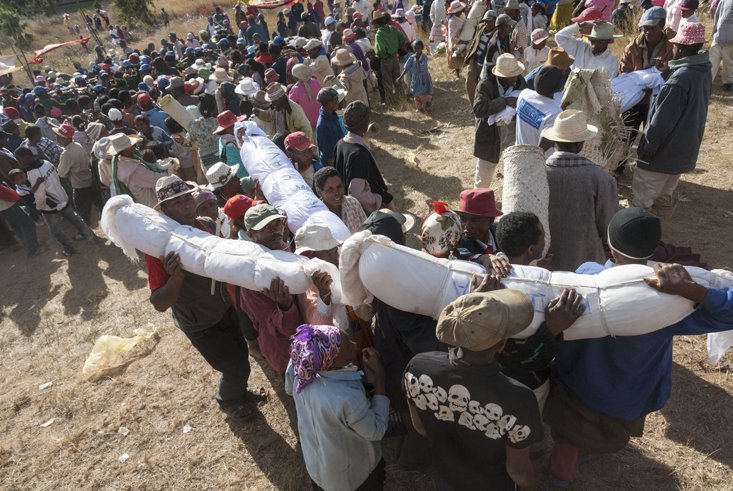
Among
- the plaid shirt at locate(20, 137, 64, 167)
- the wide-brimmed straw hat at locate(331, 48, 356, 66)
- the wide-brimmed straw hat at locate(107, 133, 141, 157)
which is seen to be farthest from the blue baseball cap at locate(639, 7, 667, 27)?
the plaid shirt at locate(20, 137, 64, 167)

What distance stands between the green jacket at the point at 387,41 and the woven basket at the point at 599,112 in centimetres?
550

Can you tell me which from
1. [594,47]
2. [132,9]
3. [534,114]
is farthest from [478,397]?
[132,9]

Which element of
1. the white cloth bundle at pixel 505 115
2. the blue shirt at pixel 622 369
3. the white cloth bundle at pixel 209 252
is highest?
the white cloth bundle at pixel 209 252

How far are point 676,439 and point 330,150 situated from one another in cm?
416

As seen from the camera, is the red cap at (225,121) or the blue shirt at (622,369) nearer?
the blue shirt at (622,369)

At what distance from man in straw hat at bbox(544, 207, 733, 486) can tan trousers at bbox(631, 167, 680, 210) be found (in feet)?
9.82

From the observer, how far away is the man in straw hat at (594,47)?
Answer: 535 cm

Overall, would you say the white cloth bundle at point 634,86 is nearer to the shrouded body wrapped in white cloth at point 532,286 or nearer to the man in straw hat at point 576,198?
the man in straw hat at point 576,198

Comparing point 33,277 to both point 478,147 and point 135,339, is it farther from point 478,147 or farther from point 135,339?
point 478,147

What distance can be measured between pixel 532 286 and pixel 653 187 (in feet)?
11.8

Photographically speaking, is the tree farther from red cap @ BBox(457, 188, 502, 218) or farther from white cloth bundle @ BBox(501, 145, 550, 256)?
red cap @ BBox(457, 188, 502, 218)

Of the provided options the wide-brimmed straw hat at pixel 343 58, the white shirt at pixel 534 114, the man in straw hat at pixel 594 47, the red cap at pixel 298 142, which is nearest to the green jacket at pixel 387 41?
the wide-brimmed straw hat at pixel 343 58

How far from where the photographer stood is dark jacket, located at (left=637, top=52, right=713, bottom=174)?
4.09m

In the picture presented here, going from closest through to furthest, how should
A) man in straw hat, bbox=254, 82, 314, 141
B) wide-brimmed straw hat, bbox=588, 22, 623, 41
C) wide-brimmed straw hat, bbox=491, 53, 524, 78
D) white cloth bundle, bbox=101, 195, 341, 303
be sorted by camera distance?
white cloth bundle, bbox=101, 195, 341, 303, wide-brimmed straw hat, bbox=491, 53, 524, 78, wide-brimmed straw hat, bbox=588, 22, 623, 41, man in straw hat, bbox=254, 82, 314, 141
